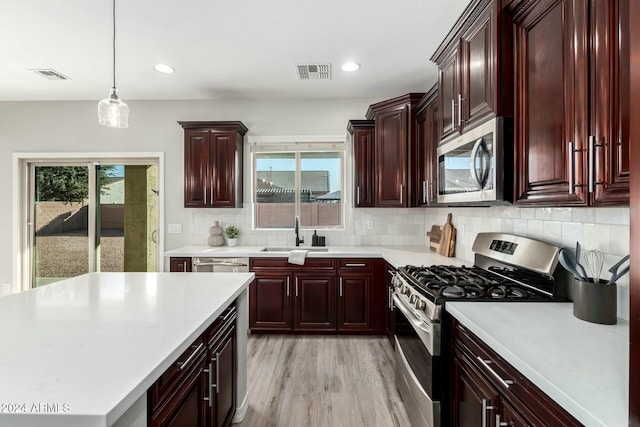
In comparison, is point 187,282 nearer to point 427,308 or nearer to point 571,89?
point 427,308

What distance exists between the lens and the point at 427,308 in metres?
1.70

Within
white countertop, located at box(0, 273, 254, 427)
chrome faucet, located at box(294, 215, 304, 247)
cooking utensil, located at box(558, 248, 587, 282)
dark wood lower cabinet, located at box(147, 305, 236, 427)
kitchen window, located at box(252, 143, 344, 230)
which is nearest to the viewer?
white countertop, located at box(0, 273, 254, 427)

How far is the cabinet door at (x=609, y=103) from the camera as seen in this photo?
1.00m

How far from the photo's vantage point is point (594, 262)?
1518 mm

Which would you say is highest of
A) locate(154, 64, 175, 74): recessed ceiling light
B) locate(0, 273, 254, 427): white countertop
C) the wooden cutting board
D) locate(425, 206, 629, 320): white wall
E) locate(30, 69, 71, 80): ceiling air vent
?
locate(30, 69, 71, 80): ceiling air vent

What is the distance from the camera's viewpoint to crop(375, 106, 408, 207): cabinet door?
342 centimetres

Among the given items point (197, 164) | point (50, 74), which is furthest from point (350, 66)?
point (50, 74)

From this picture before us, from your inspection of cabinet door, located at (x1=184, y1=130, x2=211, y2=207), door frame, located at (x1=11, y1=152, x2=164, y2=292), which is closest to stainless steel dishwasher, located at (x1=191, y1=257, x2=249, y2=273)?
cabinet door, located at (x1=184, y1=130, x2=211, y2=207)

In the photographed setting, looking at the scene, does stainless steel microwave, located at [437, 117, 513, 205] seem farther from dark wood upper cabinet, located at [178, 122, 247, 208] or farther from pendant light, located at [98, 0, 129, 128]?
dark wood upper cabinet, located at [178, 122, 247, 208]

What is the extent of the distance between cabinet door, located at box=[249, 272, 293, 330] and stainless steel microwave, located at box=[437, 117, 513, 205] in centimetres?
203

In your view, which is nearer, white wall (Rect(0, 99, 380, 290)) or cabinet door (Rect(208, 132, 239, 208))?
cabinet door (Rect(208, 132, 239, 208))

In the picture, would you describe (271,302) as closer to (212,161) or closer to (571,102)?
(212,161)

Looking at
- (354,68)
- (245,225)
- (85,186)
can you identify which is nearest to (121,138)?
(85,186)

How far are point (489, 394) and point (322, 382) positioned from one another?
1592 mm
